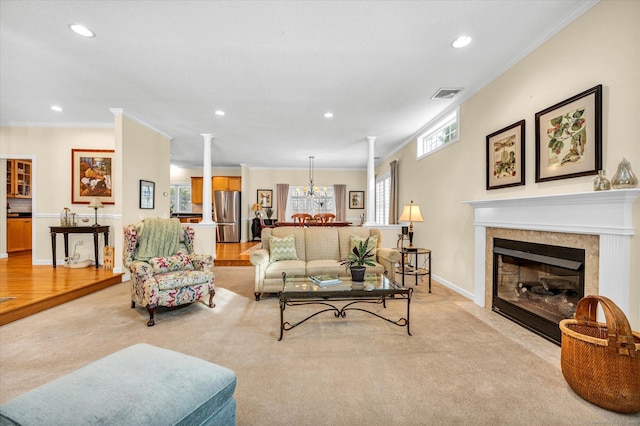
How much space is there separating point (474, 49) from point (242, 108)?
10.3 ft

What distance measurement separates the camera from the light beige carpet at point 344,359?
166cm

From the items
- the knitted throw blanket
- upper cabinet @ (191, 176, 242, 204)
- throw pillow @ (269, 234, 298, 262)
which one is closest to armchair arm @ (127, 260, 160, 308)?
the knitted throw blanket

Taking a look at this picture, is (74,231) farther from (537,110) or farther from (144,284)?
(537,110)

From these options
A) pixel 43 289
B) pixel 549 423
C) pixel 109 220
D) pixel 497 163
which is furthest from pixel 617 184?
pixel 109 220

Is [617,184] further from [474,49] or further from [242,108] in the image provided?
[242,108]

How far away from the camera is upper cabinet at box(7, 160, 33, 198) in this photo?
6.46 meters

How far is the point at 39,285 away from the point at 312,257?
3.70 meters

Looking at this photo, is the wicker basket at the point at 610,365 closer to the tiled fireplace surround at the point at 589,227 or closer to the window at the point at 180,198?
the tiled fireplace surround at the point at 589,227

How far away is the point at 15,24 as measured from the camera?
2467mm

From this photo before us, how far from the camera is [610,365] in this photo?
1.62 metres

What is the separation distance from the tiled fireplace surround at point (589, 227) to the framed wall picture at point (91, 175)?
6250mm

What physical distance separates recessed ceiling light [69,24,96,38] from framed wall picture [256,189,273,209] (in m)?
7.15

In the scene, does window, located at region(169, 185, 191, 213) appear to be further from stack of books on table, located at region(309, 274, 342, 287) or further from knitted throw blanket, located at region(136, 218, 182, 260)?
stack of books on table, located at region(309, 274, 342, 287)

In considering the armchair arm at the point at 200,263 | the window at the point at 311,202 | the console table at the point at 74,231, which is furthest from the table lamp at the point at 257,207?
the armchair arm at the point at 200,263
